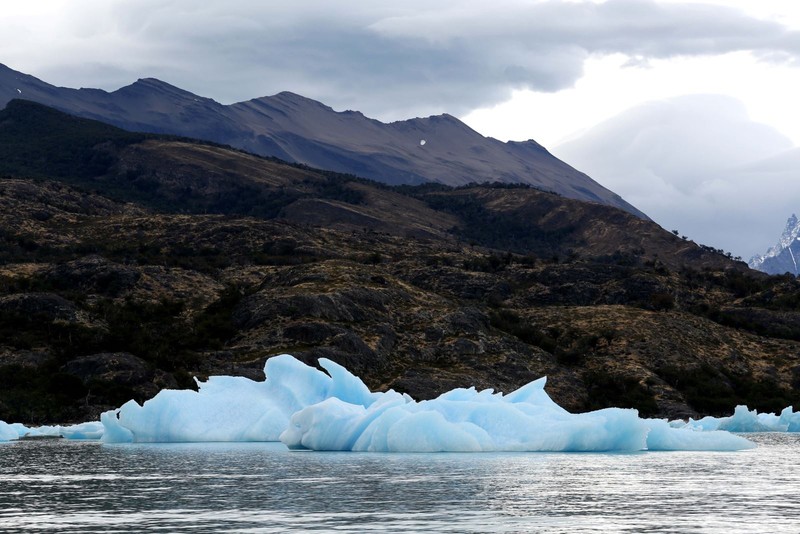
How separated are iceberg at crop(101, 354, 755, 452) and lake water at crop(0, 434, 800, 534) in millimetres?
1327

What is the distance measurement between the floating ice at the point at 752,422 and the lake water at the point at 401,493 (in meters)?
35.1

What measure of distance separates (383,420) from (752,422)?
4936cm

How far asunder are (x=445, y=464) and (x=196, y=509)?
17.6 m

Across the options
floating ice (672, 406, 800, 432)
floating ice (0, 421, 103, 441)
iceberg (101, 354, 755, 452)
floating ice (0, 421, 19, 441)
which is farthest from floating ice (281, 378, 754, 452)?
floating ice (672, 406, 800, 432)

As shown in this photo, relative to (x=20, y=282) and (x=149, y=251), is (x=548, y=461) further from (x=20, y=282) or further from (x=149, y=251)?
(x=149, y=251)

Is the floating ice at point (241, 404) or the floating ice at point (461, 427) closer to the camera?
the floating ice at point (461, 427)

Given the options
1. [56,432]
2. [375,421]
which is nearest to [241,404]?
[375,421]

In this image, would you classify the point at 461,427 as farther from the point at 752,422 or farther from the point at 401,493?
the point at 752,422

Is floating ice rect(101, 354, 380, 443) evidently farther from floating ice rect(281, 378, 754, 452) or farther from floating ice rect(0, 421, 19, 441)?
floating ice rect(0, 421, 19, 441)

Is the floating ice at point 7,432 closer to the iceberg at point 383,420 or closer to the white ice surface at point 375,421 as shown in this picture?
the white ice surface at point 375,421

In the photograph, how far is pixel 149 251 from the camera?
17650cm

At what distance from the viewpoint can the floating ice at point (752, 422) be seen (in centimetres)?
8850

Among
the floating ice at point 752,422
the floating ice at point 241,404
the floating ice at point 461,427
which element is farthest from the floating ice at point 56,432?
the floating ice at point 752,422

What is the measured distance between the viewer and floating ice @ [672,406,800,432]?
88500 millimetres
